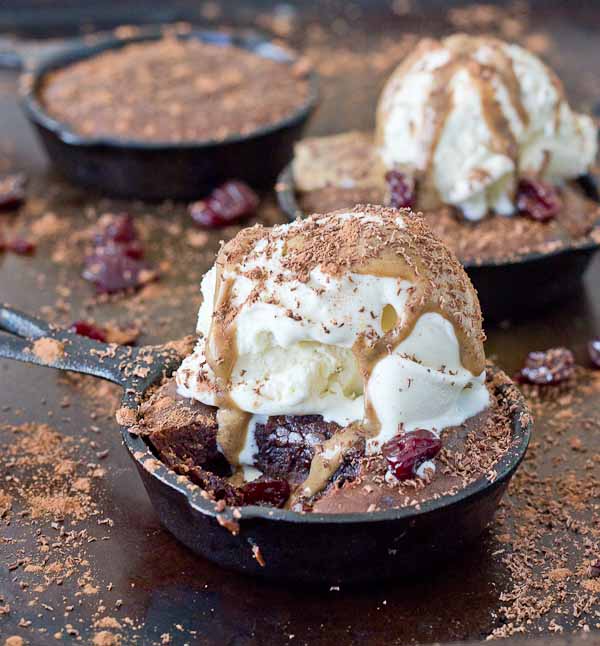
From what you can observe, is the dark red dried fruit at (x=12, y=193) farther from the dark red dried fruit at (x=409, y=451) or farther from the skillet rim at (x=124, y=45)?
the dark red dried fruit at (x=409, y=451)

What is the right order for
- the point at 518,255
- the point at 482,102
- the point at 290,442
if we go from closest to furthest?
1. the point at 290,442
2. the point at 518,255
3. the point at 482,102

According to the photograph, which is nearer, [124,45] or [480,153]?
[480,153]

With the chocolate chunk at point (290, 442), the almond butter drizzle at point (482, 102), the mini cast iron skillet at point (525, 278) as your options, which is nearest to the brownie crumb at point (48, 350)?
the chocolate chunk at point (290, 442)

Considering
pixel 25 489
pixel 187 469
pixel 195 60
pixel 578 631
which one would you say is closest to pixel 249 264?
pixel 187 469

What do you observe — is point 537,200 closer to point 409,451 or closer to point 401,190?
point 401,190

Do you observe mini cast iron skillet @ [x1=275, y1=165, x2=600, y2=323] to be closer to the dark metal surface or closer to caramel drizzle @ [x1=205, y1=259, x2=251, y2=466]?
the dark metal surface

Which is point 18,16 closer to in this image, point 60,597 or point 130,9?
Answer: point 130,9

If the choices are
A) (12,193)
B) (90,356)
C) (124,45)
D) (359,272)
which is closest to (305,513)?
(359,272)
